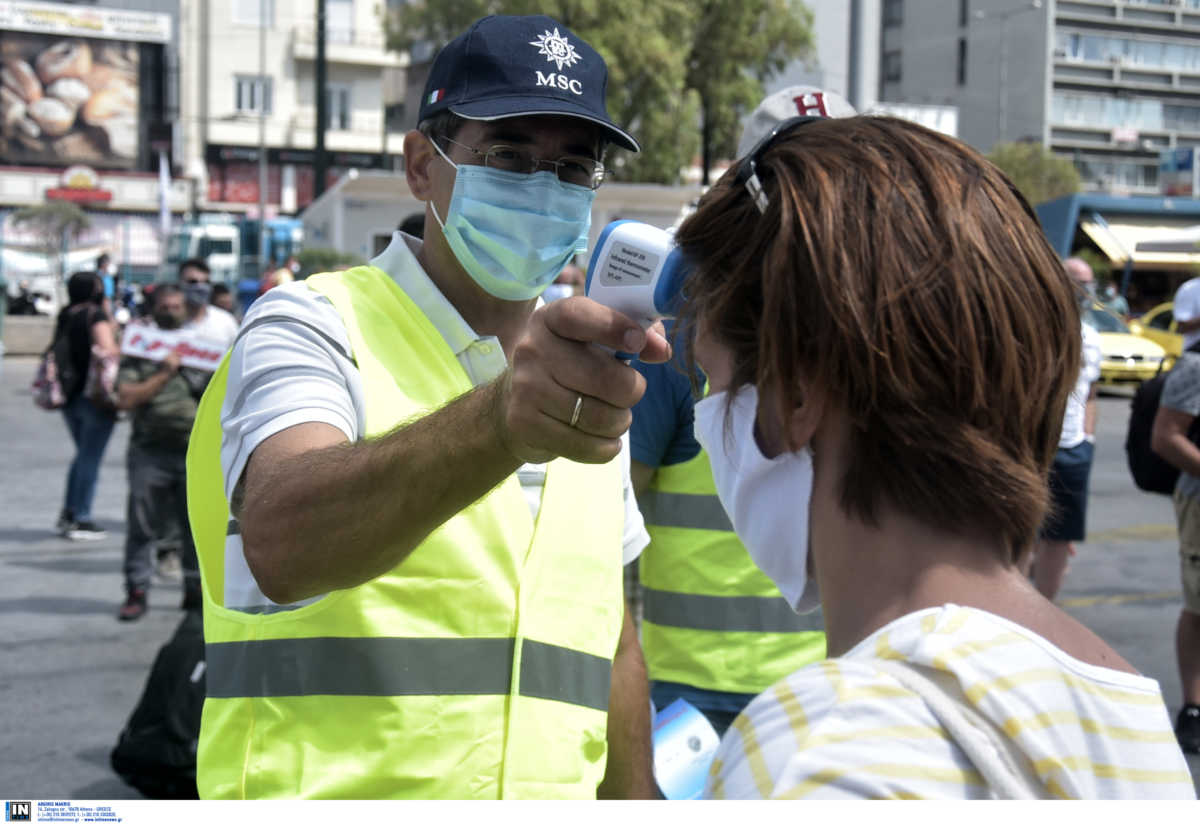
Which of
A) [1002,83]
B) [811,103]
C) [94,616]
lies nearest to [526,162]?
[811,103]

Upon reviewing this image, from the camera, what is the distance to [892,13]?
250 ft

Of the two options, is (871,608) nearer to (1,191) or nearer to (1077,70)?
(1,191)

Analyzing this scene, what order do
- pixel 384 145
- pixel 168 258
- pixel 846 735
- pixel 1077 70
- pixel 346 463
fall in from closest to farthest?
pixel 846 735, pixel 346 463, pixel 168 258, pixel 384 145, pixel 1077 70

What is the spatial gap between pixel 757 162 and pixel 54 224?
148ft

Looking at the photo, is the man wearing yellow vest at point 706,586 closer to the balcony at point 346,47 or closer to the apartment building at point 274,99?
the apartment building at point 274,99

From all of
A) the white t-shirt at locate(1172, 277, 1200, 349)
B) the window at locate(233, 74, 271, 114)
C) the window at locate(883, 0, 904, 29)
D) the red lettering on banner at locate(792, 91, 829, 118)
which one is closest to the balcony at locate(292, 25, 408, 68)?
the window at locate(233, 74, 271, 114)

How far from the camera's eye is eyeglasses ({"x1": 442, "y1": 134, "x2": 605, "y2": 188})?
87.6 inches

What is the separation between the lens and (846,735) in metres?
1.08

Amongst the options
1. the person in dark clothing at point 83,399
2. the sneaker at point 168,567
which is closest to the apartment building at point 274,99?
the person in dark clothing at point 83,399

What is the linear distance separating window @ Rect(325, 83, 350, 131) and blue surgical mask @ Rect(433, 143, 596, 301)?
55.3 m

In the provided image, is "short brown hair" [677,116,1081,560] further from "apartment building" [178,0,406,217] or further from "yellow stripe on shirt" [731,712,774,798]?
"apartment building" [178,0,406,217]

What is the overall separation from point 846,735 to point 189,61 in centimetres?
5887

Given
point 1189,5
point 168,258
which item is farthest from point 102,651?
point 1189,5

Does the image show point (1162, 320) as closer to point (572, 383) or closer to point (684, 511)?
point (684, 511)
